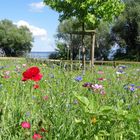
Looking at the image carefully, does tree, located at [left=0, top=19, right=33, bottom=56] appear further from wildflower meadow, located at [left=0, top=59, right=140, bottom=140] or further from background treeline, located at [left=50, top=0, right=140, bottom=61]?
wildflower meadow, located at [left=0, top=59, right=140, bottom=140]

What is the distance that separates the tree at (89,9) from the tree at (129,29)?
27682mm

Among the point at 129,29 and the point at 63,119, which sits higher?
the point at 129,29

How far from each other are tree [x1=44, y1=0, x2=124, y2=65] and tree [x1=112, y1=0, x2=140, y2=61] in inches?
1090

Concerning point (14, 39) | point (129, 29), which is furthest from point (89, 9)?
point (14, 39)

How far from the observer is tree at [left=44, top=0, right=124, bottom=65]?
22922 mm

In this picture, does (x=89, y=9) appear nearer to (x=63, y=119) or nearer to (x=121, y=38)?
(x=63, y=119)

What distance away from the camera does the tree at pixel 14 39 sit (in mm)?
70750

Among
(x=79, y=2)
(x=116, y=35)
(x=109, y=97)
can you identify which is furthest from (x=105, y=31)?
(x=109, y=97)

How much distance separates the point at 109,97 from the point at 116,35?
162 ft

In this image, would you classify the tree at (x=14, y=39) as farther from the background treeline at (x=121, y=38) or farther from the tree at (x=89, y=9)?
the tree at (x=89, y=9)

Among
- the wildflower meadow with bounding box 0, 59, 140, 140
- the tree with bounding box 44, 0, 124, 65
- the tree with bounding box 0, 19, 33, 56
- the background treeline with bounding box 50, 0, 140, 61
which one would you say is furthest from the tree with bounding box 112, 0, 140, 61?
the wildflower meadow with bounding box 0, 59, 140, 140

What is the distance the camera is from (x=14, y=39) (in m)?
71.6

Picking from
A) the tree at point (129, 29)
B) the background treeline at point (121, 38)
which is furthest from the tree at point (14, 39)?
the tree at point (129, 29)

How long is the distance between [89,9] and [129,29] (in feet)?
98.5
